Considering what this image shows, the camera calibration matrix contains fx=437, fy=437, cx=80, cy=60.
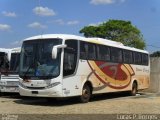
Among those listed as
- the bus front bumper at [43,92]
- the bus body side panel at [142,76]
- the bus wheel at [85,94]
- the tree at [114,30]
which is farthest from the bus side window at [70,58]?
the tree at [114,30]

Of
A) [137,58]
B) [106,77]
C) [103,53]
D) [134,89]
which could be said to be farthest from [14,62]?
[137,58]

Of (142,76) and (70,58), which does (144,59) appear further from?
(70,58)

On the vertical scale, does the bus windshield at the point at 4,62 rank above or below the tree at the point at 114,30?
below

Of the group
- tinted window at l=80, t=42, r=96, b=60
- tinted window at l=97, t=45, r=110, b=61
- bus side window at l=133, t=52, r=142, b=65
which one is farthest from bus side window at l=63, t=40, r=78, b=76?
bus side window at l=133, t=52, r=142, b=65

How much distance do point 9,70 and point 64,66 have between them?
18.3 feet

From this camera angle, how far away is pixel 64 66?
17859 mm

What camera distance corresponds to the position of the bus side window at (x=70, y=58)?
1803 cm

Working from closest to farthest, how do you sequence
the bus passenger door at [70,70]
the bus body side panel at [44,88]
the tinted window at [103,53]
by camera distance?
the bus body side panel at [44,88], the bus passenger door at [70,70], the tinted window at [103,53]

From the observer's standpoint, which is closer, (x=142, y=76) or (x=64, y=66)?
(x=64, y=66)

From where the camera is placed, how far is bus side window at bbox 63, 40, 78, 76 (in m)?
18.0

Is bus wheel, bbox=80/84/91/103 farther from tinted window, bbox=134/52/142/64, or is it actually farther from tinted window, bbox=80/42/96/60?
tinted window, bbox=134/52/142/64

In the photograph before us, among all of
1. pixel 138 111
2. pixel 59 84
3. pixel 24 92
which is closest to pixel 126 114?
pixel 138 111

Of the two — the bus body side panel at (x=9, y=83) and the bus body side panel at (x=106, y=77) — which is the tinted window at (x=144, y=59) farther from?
the bus body side panel at (x=9, y=83)

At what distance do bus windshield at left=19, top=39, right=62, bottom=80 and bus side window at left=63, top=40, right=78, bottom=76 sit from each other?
0.40m
